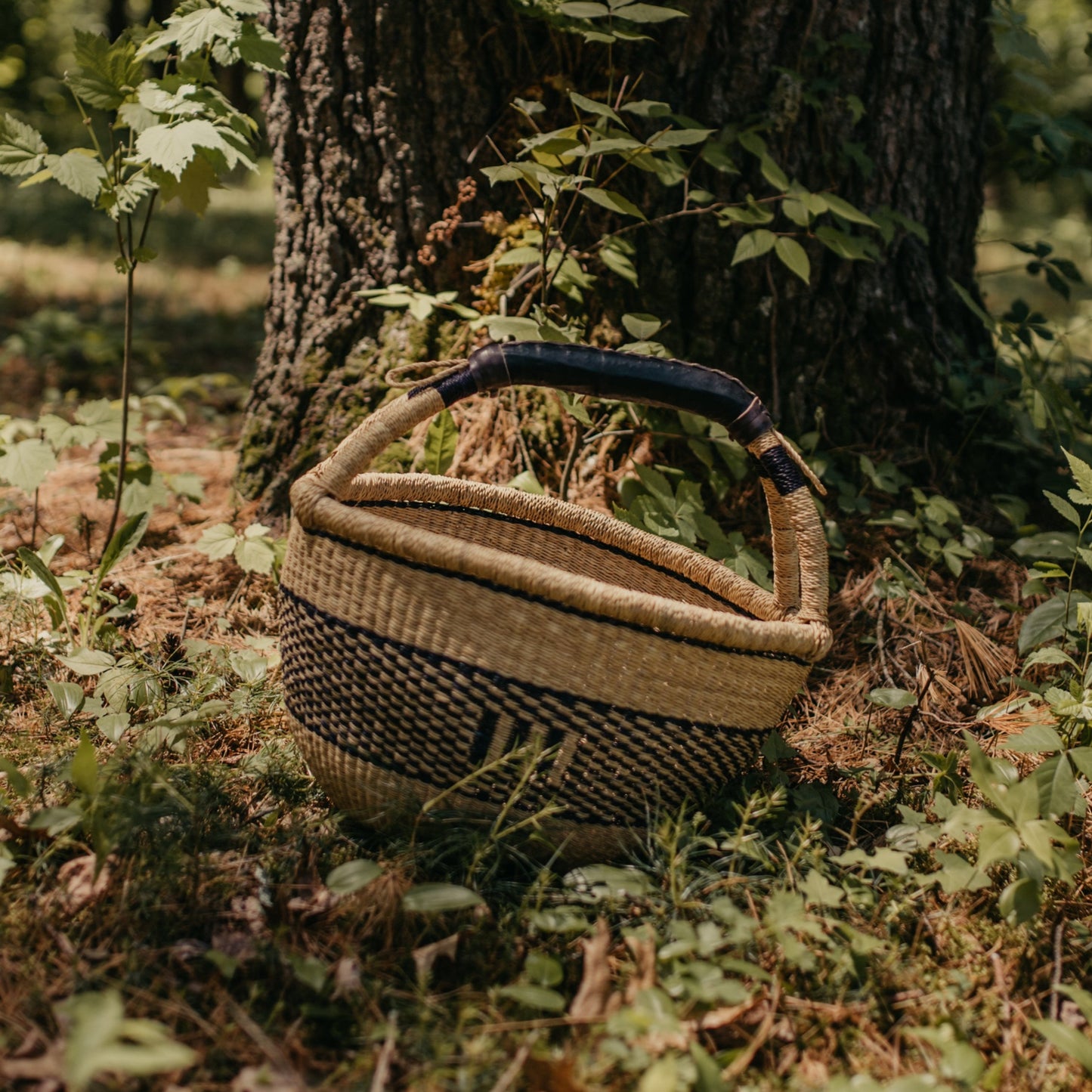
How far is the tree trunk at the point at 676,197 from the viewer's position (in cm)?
207

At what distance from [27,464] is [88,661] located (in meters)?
0.58

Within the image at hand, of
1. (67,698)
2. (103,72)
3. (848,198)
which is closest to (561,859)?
(67,698)

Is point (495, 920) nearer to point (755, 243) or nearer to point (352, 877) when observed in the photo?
point (352, 877)

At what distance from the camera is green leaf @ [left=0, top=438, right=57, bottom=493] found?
1.90 meters

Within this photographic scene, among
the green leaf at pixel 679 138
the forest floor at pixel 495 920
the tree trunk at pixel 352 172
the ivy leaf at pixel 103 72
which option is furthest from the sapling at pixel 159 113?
the forest floor at pixel 495 920

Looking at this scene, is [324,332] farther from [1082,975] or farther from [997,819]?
[1082,975]

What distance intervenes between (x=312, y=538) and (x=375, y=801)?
1.27 feet

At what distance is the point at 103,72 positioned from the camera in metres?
1.68

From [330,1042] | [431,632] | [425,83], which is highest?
[425,83]

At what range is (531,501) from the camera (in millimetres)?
1660

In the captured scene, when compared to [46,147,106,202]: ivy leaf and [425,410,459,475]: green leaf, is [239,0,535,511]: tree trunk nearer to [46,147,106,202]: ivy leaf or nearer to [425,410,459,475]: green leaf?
[425,410,459,475]: green leaf

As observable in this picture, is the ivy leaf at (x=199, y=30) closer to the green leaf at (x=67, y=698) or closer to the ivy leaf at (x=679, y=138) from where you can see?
the ivy leaf at (x=679, y=138)

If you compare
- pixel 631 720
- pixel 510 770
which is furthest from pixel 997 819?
pixel 510 770

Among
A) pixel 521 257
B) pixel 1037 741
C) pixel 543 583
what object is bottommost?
pixel 1037 741
